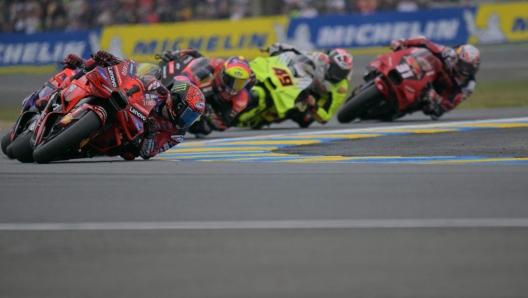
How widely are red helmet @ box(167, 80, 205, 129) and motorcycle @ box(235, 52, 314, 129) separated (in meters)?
3.69

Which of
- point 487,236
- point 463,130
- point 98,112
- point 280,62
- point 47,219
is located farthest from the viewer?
point 280,62

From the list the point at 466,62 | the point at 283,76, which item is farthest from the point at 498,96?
the point at 283,76

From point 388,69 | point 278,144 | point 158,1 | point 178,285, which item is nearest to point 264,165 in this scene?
point 278,144

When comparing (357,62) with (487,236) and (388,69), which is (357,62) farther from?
(487,236)

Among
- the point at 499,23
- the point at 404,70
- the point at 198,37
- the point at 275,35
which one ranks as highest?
the point at 404,70

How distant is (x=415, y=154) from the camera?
31.9ft

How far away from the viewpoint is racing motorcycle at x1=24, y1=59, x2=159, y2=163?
27.7 ft

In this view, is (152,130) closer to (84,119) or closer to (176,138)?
(176,138)

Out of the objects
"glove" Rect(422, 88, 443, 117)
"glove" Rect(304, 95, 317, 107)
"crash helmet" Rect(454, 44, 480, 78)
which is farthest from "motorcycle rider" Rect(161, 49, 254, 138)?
"crash helmet" Rect(454, 44, 480, 78)

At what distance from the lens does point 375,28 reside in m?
22.4

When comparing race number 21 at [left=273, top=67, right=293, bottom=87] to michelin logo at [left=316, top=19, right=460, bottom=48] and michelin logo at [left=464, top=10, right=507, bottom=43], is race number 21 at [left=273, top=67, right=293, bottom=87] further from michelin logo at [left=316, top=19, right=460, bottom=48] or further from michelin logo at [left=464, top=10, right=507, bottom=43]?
michelin logo at [left=464, top=10, right=507, bottom=43]

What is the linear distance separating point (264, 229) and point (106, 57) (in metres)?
3.79

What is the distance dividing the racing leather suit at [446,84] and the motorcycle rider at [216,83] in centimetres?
332

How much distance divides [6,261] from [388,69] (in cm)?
979
